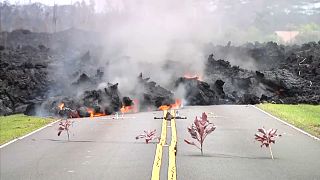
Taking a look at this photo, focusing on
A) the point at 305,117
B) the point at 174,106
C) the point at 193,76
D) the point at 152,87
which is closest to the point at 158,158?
the point at 305,117

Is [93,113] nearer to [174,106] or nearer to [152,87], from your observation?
[174,106]

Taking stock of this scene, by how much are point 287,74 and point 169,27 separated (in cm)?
1565

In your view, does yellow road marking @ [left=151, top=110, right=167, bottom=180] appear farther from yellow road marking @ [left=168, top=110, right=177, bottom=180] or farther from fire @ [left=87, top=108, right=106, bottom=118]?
fire @ [left=87, top=108, right=106, bottom=118]

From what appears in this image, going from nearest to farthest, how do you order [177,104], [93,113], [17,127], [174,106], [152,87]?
1. [17,127]
2. [93,113]
3. [174,106]
4. [177,104]
5. [152,87]

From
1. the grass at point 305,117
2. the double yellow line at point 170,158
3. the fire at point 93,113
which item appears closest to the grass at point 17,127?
the fire at point 93,113

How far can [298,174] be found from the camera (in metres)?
10.1

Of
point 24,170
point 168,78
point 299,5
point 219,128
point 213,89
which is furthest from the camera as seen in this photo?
point 299,5

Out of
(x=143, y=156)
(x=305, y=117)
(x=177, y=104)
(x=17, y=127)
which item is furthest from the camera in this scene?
(x=177, y=104)

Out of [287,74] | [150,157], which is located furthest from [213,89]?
[150,157]

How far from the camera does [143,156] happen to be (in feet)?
40.4

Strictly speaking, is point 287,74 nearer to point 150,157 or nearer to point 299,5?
point 150,157

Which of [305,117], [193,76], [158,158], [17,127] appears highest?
[193,76]

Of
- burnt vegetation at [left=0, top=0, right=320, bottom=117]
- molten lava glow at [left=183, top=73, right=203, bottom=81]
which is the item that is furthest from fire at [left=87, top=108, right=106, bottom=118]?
molten lava glow at [left=183, top=73, right=203, bottom=81]

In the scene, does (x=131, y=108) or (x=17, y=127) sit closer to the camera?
(x=17, y=127)
